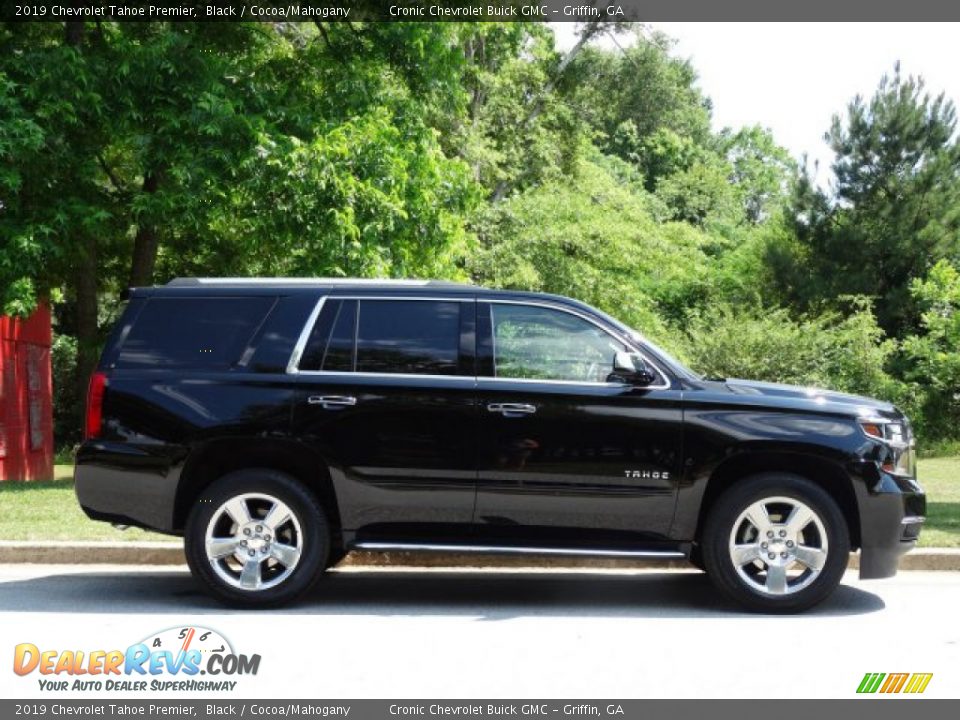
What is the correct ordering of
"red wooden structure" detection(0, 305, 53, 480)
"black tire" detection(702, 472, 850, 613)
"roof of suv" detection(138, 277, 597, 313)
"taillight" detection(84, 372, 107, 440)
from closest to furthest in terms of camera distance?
"black tire" detection(702, 472, 850, 613), "taillight" detection(84, 372, 107, 440), "roof of suv" detection(138, 277, 597, 313), "red wooden structure" detection(0, 305, 53, 480)

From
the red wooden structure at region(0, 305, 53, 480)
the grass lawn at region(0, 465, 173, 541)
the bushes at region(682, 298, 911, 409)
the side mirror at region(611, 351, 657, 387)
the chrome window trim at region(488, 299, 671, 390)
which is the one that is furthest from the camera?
the bushes at region(682, 298, 911, 409)

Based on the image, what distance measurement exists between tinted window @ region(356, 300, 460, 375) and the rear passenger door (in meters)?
0.01

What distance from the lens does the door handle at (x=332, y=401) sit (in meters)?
8.57

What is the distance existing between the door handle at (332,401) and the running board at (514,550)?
864 mm

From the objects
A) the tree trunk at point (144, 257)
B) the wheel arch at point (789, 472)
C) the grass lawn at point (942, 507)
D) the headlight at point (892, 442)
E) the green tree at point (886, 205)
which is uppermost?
the green tree at point (886, 205)

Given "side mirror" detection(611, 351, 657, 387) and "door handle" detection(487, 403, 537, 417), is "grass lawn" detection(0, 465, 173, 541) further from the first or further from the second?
"side mirror" detection(611, 351, 657, 387)

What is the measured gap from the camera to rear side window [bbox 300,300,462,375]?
8.69 meters

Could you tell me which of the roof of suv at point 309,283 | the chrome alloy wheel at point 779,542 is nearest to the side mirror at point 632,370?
the chrome alloy wheel at point 779,542

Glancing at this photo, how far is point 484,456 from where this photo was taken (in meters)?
8.49

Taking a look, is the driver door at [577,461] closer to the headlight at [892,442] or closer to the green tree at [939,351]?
the headlight at [892,442]

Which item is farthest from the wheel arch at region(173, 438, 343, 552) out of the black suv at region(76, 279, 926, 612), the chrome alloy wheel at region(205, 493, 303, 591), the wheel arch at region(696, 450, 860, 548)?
the wheel arch at region(696, 450, 860, 548)

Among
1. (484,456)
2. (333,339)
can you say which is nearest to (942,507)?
(484,456)

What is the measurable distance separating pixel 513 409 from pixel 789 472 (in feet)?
5.82

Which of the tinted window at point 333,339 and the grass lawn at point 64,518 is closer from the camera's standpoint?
the tinted window at point 333,339
